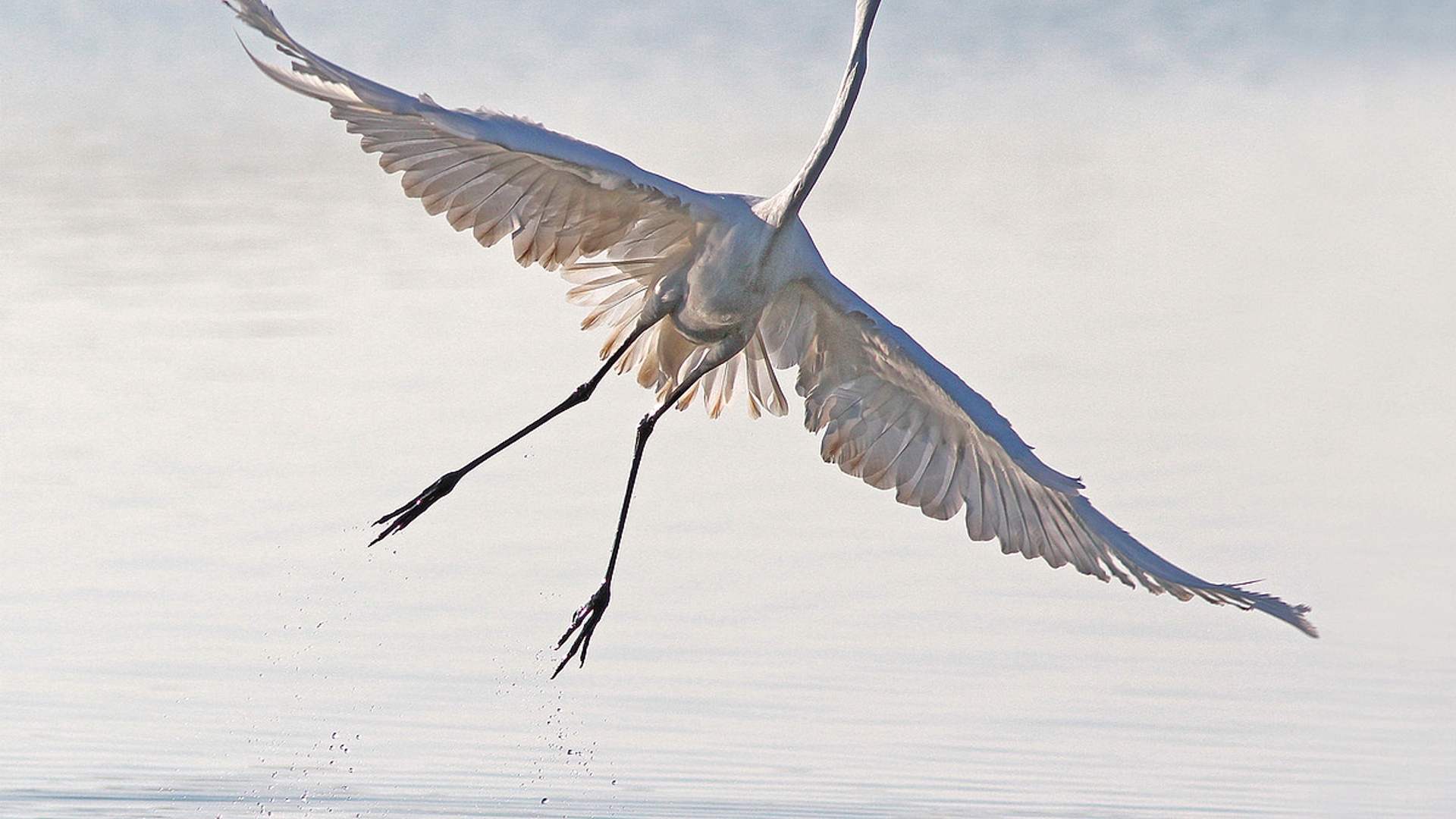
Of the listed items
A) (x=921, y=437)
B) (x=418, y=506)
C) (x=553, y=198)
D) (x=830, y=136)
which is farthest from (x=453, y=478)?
(x=830, y=136)

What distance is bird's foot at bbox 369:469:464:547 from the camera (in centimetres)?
771

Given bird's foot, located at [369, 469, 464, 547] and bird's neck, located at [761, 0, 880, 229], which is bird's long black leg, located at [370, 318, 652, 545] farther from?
bird's neck, located at [761, 0, 880, 229]

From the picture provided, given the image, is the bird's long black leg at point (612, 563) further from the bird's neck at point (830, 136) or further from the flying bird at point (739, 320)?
the bird's neck at point (830, 136)

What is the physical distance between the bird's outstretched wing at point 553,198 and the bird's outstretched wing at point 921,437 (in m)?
0.34

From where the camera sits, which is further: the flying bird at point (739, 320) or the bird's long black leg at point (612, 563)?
the bird's long black leg at point (612, 563)

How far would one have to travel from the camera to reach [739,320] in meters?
7.79

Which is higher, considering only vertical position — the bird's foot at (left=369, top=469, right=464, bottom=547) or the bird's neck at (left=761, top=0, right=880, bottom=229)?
the bird's neck at (left=761, top=0, right=880, bottom=229)

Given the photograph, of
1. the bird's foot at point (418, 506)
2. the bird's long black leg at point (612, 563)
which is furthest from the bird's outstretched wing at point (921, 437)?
the bird's foot at point (418, 506)

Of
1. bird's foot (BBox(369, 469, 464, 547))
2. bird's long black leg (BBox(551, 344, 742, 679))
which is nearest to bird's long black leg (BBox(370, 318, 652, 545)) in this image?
bird's foot (BBox(369, 469, 464, 547))

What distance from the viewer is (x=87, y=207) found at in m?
17.9

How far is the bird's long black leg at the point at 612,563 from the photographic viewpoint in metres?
7.84

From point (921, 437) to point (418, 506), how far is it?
174cm

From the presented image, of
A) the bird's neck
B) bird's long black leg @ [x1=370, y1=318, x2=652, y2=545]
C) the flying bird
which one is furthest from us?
bird's long black leg @ [x1=370, y1=318, x2=652, y2=545]

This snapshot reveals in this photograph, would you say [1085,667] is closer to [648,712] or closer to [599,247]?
[648,712]
